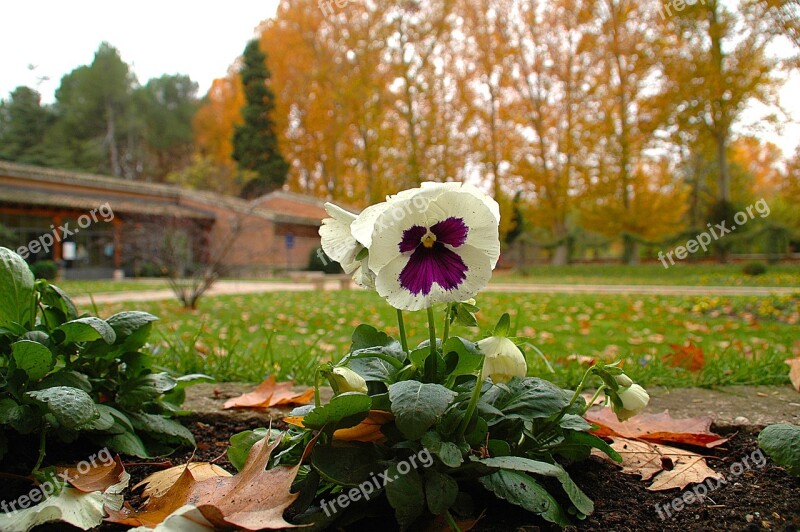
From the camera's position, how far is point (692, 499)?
3.44 feet

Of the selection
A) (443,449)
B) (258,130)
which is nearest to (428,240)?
(443,449)

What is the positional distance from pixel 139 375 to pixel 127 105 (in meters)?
45.0

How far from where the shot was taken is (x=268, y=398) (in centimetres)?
169

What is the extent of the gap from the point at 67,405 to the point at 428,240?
2.26 feet

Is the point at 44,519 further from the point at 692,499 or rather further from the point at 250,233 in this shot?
the point at 250,233

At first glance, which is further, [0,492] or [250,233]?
[250,233]

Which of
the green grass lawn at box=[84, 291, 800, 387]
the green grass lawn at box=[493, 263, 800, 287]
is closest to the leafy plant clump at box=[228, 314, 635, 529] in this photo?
the green grass lawn at box=[84, 291, 800, 387]

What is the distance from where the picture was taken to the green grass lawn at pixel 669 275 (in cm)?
1298

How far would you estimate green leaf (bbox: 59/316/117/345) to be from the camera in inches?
41.9

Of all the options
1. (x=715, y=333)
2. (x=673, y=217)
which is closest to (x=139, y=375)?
(x=715, y=333)

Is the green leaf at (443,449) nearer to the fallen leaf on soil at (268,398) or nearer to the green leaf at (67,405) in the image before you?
the green leaf at (67,405)

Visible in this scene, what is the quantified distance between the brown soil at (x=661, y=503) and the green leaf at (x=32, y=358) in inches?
11.3

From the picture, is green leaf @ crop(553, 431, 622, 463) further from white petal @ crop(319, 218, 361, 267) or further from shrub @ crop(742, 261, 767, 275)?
shrub @ crop(742, 261, 767, 275)

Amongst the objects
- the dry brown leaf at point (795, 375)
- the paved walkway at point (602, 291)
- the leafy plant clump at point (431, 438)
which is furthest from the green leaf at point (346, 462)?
the paved walkway at point (602, 291)
